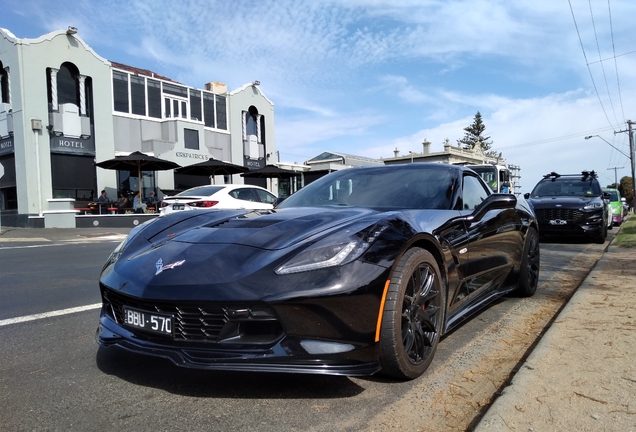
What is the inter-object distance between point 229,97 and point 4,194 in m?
12.6

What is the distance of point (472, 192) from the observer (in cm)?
420

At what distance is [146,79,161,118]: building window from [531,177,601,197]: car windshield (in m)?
18.9

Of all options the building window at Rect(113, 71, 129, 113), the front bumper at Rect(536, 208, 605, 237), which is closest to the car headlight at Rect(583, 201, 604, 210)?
the front bumper at Rect(536, 208, 605, 237)

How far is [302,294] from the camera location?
2277 mm

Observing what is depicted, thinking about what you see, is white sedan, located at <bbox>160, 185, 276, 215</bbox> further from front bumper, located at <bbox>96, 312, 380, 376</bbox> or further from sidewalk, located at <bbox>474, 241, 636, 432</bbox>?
front bumper, located at <bbox>96, 312, 380, 376</bbox>

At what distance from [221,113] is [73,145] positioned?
9.38m

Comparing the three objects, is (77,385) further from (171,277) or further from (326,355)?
(326,355)

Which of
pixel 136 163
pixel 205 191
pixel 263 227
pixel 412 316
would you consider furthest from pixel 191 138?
pixel 412 316

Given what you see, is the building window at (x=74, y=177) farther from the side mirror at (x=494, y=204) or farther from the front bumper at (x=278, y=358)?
the front bumper at (x=278, y=358)

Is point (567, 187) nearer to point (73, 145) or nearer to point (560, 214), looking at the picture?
point (560, 214)

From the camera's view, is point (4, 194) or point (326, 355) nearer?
point (326, 355)

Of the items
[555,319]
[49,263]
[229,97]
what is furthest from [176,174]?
[555,319]

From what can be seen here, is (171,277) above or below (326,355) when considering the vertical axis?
above

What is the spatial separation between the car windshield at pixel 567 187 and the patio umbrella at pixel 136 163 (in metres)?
13.7
